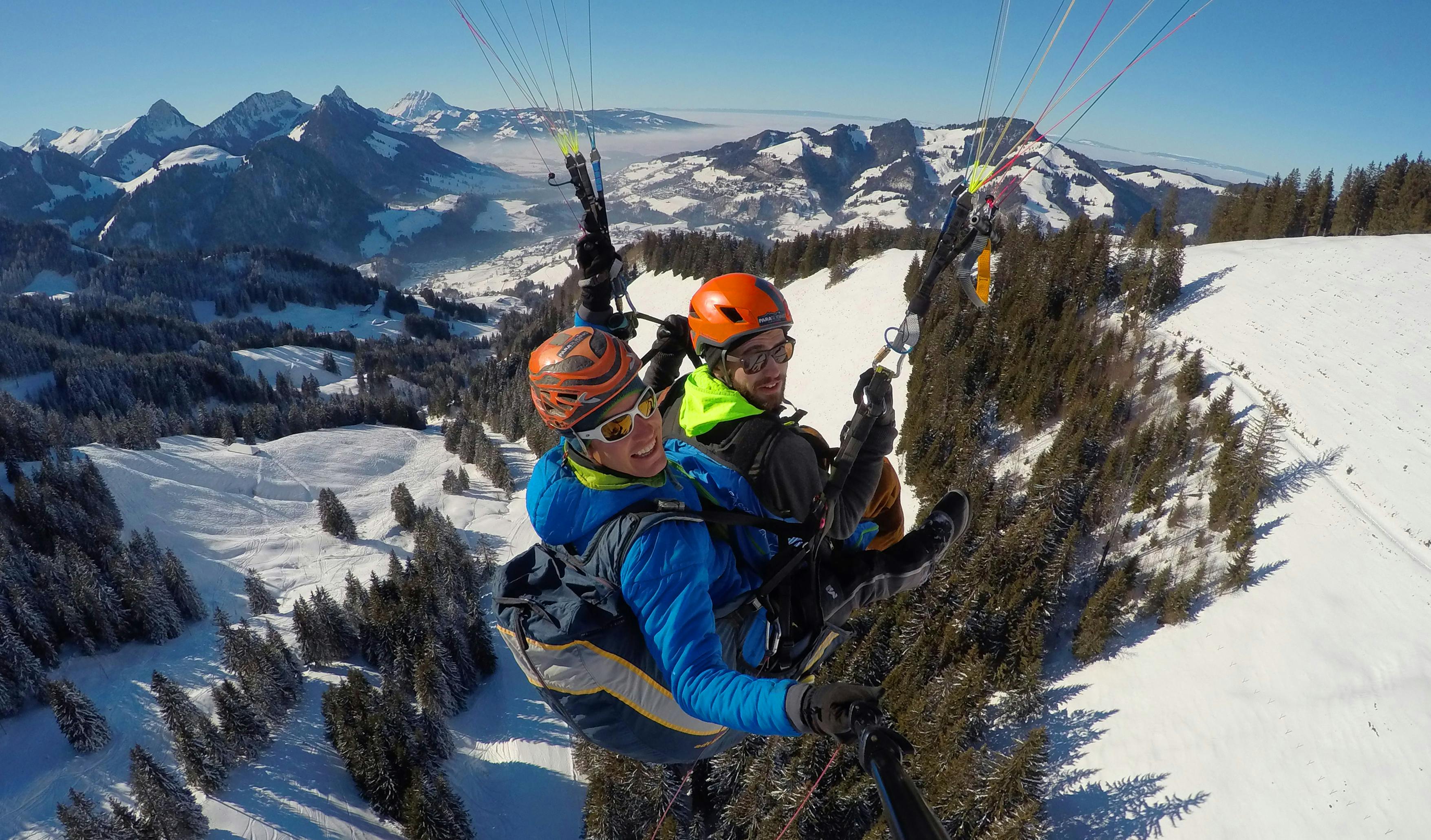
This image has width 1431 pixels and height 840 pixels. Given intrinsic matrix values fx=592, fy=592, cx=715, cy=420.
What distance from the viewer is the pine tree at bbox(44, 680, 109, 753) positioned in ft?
111

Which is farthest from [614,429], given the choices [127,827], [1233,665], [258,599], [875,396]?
[258,599]

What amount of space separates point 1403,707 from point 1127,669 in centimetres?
673

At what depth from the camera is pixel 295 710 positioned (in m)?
37.2

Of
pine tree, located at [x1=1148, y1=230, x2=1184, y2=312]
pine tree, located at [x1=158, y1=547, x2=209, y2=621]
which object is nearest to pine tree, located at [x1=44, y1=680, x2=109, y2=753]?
pine tree, located at [x1=158, y1=547, x2=209, y2=621]

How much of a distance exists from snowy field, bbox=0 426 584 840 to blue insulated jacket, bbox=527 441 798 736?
31195 mm

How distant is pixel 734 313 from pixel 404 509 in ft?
215

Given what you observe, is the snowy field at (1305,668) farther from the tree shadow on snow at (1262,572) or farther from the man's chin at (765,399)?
the man's chin at (765,399)

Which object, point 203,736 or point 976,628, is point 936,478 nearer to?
point 976,628

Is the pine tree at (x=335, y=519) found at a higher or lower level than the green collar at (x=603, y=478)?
lower

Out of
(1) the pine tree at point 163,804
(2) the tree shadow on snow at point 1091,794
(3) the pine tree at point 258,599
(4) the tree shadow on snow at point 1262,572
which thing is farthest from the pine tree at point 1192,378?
(3) the pine tree at point 258,599

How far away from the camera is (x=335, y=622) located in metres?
41.6

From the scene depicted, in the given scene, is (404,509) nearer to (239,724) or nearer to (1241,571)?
(239,724)

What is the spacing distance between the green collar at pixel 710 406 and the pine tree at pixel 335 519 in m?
66.6

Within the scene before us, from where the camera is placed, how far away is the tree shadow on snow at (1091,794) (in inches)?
595
